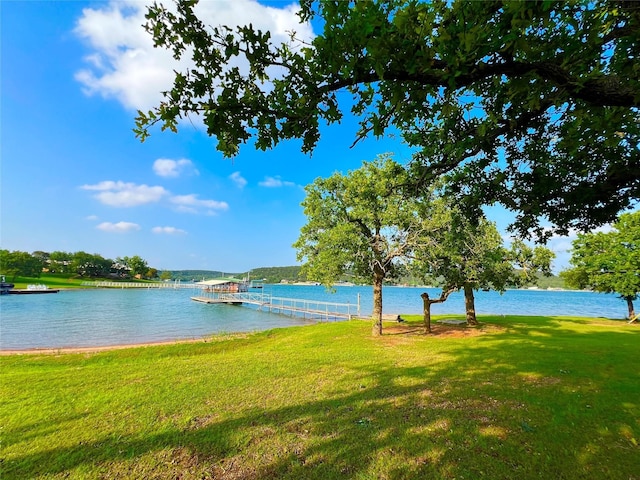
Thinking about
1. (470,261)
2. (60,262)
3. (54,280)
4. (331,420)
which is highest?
(60,262)

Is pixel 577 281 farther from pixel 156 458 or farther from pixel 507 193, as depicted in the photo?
pixel 156 458

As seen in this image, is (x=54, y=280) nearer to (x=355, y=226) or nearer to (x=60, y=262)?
(x=60, y=262)

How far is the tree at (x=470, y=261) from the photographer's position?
13.5m

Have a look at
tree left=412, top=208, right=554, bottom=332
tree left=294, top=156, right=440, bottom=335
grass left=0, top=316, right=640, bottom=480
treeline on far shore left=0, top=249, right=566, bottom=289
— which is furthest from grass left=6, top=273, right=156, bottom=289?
tree left=412, top=208, right=554, bottom=332

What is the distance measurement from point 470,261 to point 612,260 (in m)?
19.6

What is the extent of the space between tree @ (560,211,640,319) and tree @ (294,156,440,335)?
22666mm

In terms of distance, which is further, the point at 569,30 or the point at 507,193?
the point at 507,193

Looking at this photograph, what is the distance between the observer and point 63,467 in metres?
3.83

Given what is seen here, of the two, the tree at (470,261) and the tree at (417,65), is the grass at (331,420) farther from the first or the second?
the tree at (470,261)

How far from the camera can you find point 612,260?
84.2 feet

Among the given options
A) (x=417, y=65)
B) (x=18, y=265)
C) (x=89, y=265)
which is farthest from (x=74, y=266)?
(x=417, y=65)

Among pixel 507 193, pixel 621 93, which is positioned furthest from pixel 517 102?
pixel 507 193

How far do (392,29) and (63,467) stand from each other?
592cm

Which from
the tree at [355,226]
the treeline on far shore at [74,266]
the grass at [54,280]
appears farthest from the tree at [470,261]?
the grass at [54,280]
